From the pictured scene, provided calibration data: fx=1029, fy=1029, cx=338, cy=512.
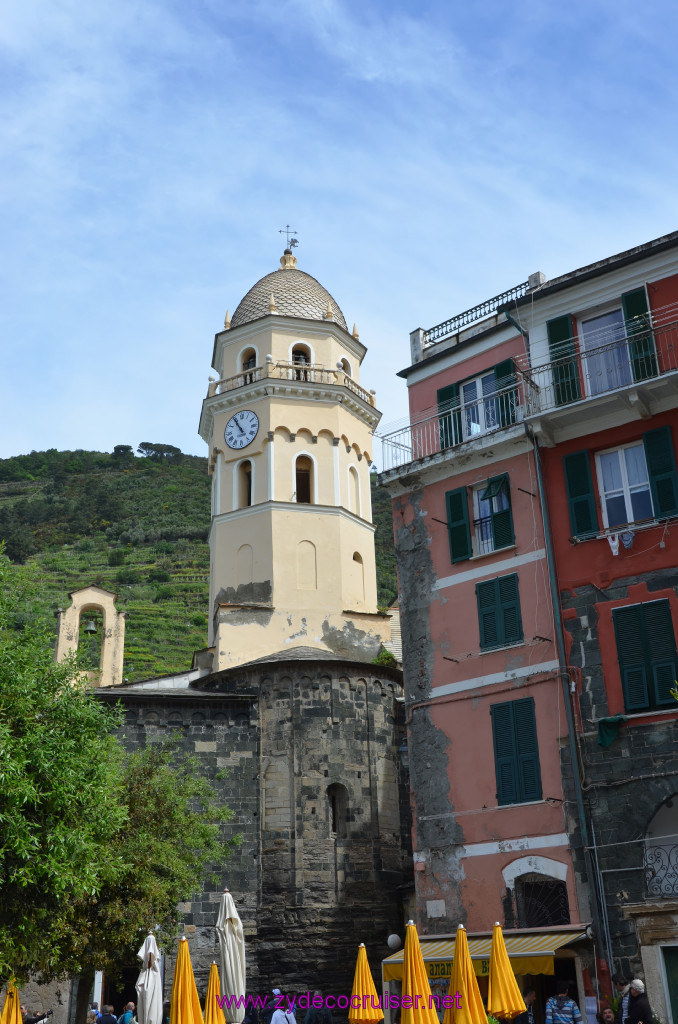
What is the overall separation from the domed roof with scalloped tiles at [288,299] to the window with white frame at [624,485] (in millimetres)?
16452

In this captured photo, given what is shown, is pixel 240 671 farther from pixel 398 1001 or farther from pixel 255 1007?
pixel 398 1001

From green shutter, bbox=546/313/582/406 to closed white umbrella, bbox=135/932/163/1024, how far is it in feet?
41.0

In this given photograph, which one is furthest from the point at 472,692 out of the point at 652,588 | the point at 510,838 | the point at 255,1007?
the point at 255,1007

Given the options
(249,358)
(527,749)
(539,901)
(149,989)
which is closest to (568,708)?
(527,749)

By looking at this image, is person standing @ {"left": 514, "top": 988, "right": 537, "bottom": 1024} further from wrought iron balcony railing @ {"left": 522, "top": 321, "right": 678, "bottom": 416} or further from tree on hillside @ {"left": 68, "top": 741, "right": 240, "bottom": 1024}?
wrought iron balcony railing @ {"left": 522, "top": 321, "right": 678, "bottom": 416}

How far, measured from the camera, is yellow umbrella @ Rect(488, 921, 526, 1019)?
45.7 feet

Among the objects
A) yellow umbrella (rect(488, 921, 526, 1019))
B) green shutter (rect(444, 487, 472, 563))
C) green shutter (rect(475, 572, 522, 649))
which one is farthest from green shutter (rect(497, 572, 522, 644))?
yellow umbrella (rect(488, 921, 526, 1019))

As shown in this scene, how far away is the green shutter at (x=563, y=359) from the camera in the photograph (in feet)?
66.7

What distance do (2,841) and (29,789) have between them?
981 millimetres

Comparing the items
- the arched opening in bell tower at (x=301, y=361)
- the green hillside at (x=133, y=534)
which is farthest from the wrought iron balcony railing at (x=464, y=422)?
the green hillside at (x=133, y=534)

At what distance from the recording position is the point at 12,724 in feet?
56.0

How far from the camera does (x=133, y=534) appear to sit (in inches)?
3553

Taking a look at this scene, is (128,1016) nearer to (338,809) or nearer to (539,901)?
(338,809)

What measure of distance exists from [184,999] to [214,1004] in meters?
1.05
